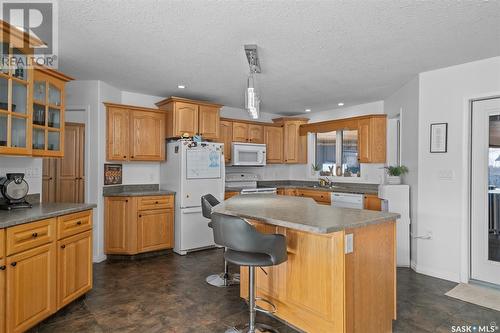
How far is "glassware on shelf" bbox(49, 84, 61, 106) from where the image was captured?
2.97 meters

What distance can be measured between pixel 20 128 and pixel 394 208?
14.1ft

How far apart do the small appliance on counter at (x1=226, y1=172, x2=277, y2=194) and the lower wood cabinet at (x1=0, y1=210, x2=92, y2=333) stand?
3001mm

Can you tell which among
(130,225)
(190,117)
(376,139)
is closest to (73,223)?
(130,225)

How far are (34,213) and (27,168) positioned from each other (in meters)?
0.90

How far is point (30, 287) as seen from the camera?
2.24 metres

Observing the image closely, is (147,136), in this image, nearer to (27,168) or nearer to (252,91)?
(27,168)

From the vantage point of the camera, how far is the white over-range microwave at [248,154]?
548 cm

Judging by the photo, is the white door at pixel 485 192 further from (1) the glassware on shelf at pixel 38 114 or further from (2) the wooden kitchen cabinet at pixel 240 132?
(1) the glassware on shelf at pixel 38 114

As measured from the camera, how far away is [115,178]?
14.7ft

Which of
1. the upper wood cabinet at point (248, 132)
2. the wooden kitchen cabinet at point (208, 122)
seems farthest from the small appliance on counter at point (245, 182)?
the wooden kitchen cabinet at point (208, 122)

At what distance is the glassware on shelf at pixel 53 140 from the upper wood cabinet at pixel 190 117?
1.74 m

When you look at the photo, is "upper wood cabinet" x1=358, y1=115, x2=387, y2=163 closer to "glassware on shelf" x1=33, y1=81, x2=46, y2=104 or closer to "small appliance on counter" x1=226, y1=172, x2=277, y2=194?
"small appliance on counter" x1=226, y1=172, x2=277, y2=194

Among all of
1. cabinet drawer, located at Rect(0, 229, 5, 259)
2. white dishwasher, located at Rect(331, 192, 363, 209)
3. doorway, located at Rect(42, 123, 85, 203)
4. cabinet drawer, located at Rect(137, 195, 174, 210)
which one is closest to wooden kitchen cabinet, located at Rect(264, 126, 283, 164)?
white dishwasher, located at Rect(331, 192, 363, 209)

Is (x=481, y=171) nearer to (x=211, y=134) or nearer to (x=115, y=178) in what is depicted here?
(x=211, y=134)
